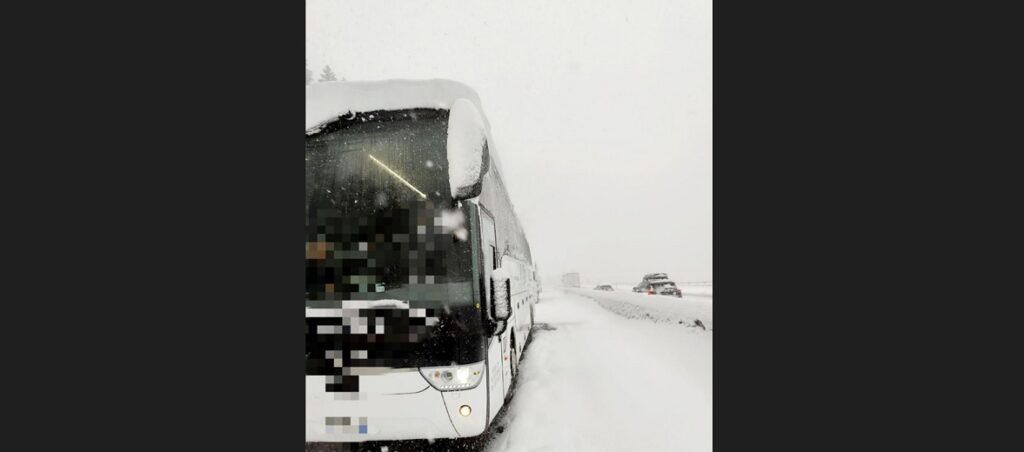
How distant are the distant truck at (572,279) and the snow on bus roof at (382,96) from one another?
157ft

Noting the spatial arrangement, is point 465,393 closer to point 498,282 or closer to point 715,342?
point 498,282

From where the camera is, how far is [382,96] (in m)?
3.47

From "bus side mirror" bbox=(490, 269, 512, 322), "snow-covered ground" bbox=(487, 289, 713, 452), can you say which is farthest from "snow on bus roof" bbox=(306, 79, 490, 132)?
"snow-covered ground" bbox=(487, 289, 713, 452)

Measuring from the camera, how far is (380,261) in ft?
10.0

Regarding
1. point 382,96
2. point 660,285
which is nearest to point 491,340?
point 382,96

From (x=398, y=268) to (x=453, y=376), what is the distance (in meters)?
0.91

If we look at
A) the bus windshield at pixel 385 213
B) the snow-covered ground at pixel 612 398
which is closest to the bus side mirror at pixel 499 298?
the bus windshield at pixel 385 213

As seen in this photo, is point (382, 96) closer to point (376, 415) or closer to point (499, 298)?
point (499, 298)

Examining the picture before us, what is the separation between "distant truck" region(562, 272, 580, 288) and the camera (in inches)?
2007

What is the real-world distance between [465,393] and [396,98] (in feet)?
7.90

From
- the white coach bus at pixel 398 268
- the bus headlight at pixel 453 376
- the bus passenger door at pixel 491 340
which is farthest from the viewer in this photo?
the bus passenger door at pixel 491 340

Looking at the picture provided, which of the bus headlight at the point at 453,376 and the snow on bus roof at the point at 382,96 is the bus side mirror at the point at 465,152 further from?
the bus headlight at the point at 453,376

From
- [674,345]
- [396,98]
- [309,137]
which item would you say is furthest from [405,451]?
[674,345]

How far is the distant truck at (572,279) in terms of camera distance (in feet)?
167
